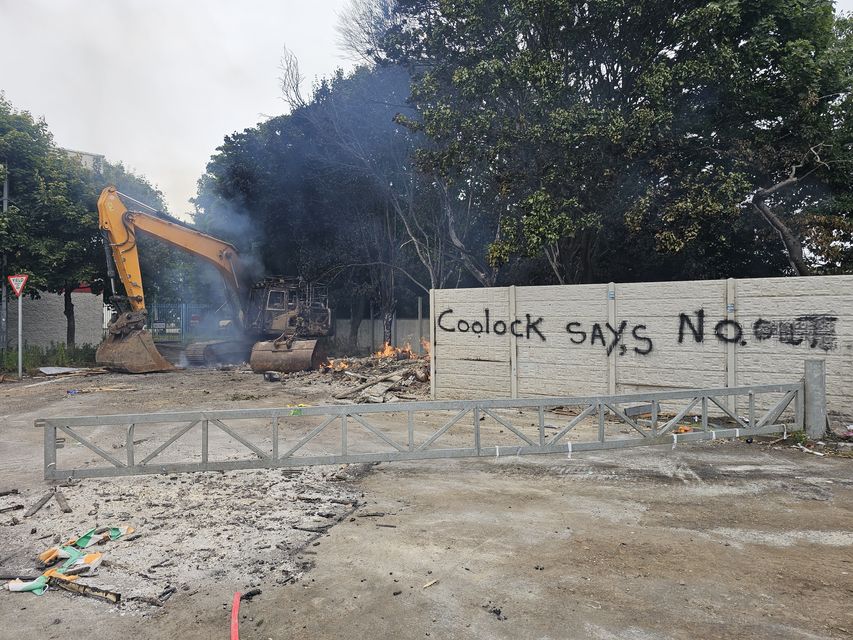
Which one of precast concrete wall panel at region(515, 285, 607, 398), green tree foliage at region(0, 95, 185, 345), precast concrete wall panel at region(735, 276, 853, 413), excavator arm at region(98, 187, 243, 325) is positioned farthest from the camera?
green tree foliage at region(0, 95, 185, 345)

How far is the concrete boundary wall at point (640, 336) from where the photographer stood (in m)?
9.21

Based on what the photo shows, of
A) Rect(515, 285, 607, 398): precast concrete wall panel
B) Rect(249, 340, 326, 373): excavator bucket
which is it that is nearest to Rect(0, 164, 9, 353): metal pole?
Rect(249, 340, 326, 373): excavator bucket

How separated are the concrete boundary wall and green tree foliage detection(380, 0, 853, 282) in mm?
2395

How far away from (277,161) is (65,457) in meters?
18.6

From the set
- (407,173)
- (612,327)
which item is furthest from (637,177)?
(407,173)

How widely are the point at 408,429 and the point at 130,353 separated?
571 inches

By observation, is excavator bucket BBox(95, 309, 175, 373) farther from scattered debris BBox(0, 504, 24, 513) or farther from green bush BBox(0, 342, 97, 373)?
scattered debris BBox(0, 504, 24, 513)

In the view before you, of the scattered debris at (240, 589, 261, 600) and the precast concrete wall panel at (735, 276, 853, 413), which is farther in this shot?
the precast concrete wall panel at (735, 276, 853, 413)

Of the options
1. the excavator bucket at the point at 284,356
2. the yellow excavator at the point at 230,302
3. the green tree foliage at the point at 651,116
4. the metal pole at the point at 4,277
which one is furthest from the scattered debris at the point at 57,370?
the green tree foliage at the point at 651,116

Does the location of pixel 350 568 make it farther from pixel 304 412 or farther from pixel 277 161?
pixel 277 161

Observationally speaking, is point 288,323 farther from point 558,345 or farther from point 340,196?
point 558,345

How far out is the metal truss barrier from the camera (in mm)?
6277

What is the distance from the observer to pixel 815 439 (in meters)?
8.45

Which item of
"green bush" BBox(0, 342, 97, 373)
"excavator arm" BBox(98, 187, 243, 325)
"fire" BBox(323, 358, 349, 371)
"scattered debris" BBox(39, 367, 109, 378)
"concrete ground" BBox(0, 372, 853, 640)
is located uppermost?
"excavator arm" BBox(98, 187, 243, 325)
